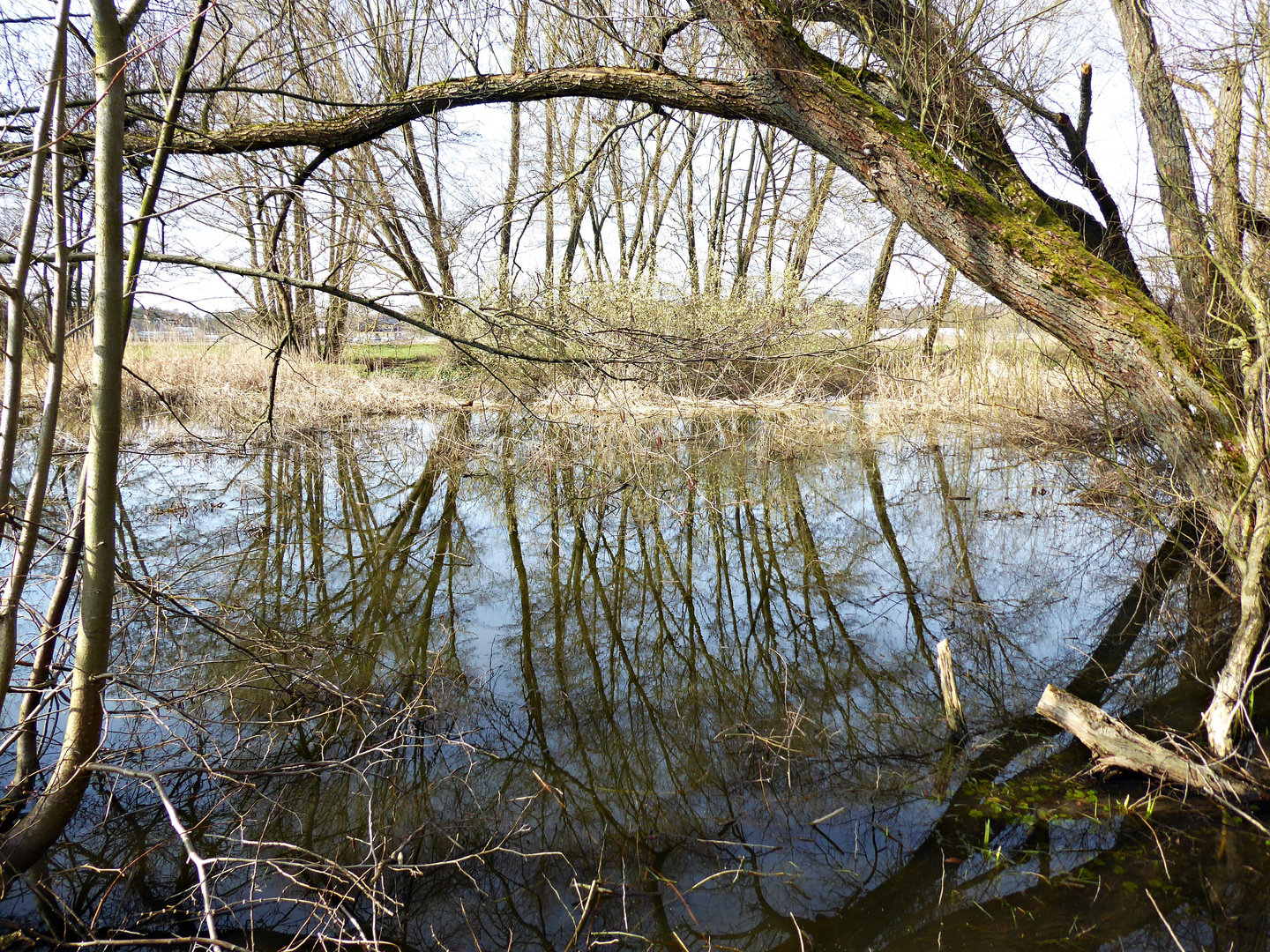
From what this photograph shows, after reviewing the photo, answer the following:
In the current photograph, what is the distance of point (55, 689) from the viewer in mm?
2100

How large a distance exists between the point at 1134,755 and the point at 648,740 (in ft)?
5.78

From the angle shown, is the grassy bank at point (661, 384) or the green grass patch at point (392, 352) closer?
the grassy bank at point (661, 384)

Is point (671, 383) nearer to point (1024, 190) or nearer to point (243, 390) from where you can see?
point (243, 390)

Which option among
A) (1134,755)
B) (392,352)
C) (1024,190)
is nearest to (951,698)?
(1134,755)

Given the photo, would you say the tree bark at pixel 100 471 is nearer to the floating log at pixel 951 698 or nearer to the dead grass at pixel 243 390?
the floating log at pixel 951 698

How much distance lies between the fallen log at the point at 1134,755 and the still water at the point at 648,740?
0.29 feet

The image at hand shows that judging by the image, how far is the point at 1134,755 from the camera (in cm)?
276

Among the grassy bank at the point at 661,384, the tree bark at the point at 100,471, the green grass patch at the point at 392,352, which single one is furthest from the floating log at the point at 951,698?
the green grass patch at the point at 392,352

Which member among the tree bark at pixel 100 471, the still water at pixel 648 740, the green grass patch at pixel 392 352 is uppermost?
the green grass patch at pixel 392 352

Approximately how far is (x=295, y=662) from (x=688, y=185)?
50.9 ft

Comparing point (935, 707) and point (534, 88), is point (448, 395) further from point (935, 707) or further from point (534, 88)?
point (935, 707)

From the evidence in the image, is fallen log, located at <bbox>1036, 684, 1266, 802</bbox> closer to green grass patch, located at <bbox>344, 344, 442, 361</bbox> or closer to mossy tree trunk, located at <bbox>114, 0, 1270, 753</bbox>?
mossy tree trunk, located at <bbox>114, 0, 1270, 753</bbox>

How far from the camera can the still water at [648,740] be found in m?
2.24

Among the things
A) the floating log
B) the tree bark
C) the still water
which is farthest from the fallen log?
the tree bark
